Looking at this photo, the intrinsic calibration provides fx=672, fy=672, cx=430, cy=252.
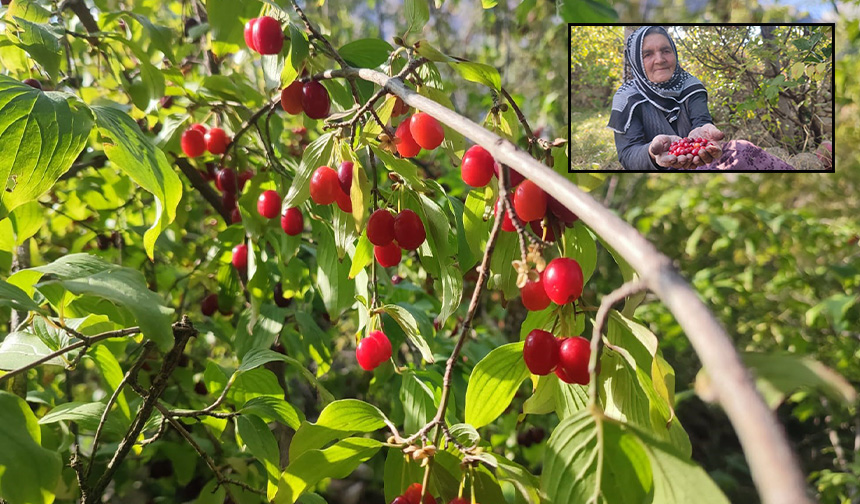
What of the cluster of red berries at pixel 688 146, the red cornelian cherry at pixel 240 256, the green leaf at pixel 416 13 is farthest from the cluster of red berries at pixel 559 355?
the red cornelian cherry at pixel 240 256

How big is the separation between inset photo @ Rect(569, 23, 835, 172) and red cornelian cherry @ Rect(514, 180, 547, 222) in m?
0.52

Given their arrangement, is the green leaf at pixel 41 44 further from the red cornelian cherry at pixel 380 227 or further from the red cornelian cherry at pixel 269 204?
the red cornelian cherry at pixel 380 227

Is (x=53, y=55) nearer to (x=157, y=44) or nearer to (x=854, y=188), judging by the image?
(x=157, y=44)

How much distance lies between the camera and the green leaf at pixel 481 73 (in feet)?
2.45

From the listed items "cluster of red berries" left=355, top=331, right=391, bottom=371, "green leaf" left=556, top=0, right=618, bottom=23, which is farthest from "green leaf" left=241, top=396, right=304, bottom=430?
"green leaf" left=556, top=0, right=618, bottom=23

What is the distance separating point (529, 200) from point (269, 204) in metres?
0.60

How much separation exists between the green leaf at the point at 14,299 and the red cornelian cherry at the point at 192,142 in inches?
22.4

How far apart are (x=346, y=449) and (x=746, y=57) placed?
46.7 inches

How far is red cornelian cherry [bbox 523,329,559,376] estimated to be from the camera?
0.63m

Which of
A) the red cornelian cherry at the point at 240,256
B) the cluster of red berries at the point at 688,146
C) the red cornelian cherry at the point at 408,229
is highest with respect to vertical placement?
the cluster of red berries at the point at 688,146

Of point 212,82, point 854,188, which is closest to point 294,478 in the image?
point 212,82

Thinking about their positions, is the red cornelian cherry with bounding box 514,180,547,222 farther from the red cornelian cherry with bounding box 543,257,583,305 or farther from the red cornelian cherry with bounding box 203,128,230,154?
the red cornelian cherry with bounding box 203,128,230,154

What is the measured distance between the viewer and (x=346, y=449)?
67 cm

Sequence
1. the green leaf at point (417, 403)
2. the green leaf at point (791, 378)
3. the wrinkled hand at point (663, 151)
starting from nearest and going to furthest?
the green leaf at point (791, 378)
the green leaf at point (417, 403)
the wrinkled hand at point (663, 151)
